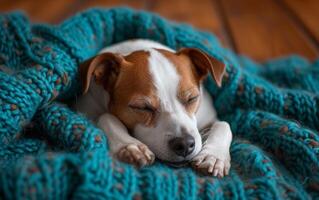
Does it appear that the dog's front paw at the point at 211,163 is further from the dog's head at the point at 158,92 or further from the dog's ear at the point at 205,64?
the dog's ear at the point at 205,64

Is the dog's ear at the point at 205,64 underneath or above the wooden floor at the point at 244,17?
above

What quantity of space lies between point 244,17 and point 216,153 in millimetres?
2036

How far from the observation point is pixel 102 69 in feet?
5.77

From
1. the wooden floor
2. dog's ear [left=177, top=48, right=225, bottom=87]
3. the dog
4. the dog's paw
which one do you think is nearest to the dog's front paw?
the dog

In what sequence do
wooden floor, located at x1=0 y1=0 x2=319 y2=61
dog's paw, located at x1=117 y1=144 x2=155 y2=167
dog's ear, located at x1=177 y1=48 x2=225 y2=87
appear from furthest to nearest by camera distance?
1. wooden floor, located at x1=0 y1=0 x2=319 y2=61
2. dog's ear, located at x1=177 y1=48 x2=225 y2=87
3. dog's paw, located at x1=117 y1=144 x2=155 y2=167

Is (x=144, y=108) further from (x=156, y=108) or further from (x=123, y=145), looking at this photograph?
(x=123, y=145)

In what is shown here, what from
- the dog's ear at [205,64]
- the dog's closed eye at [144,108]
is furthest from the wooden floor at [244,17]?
the dog's closed eye at [144,108]

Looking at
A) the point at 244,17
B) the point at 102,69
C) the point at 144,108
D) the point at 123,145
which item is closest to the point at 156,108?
the point at 144,108

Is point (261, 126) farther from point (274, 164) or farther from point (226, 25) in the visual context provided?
point (226, 25)

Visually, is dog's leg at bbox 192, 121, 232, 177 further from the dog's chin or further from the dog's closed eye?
the dog's closed eye

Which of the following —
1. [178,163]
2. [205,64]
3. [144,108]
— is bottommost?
[178,163]

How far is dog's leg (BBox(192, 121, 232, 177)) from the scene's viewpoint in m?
1.44

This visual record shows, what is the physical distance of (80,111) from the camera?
184cm

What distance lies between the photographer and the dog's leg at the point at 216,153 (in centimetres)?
144
